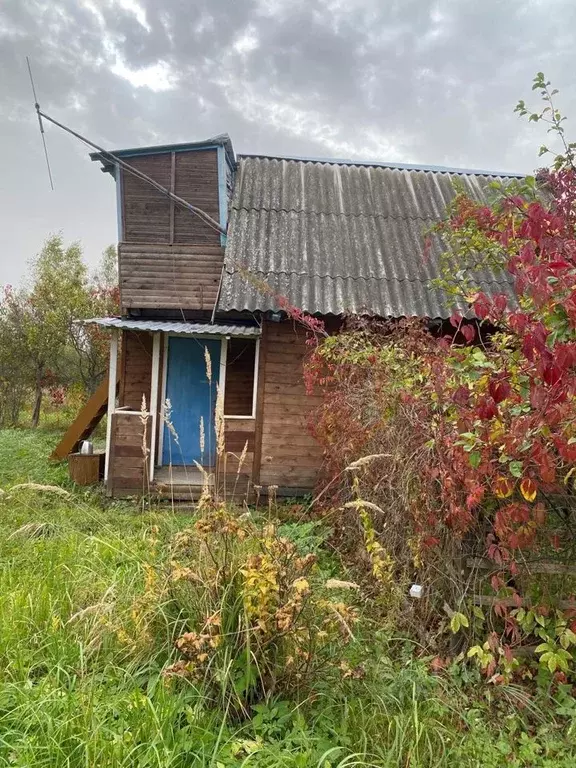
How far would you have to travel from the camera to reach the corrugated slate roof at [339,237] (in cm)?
686

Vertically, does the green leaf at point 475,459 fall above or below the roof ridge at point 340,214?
below

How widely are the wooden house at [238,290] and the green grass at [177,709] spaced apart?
3.84 meters

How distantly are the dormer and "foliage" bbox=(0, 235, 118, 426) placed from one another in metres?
7.15

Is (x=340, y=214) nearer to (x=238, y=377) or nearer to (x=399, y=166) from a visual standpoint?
(x=399, y=166)

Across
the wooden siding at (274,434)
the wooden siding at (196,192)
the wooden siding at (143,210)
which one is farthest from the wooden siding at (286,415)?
the wooden siding at (143,210)

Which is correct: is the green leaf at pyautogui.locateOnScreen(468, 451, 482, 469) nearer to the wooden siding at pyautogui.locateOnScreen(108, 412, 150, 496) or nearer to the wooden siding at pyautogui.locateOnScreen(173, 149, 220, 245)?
the wooden siding at pyautogui.locateOnScreen(108, 412, 150, 496)

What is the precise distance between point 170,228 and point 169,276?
2.82ft

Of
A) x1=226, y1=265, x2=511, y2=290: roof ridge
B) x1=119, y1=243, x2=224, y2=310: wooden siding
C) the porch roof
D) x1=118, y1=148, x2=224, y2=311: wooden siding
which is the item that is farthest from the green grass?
x1=118, y1=148, x2=224, y2=311: wooden siding

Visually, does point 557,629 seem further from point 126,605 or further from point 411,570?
point 126,605

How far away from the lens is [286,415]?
22.8 feet

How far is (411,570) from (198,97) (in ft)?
51.2

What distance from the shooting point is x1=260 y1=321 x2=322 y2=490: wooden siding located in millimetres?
6898

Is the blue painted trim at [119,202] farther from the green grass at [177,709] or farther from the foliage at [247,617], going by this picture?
the foliage at [247,617]

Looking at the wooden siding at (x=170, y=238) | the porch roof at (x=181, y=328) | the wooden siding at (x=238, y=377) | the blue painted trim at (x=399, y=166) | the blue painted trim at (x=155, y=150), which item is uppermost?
the blue painted trim at (x=399, y=166)
